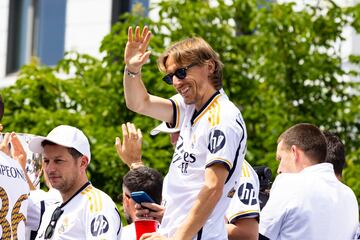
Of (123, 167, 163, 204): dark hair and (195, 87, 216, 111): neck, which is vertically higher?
(195, 87, 216, 111): neck

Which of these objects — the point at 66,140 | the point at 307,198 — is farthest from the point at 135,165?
the point at 307,198

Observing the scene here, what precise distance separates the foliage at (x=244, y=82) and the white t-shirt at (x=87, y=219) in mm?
4285

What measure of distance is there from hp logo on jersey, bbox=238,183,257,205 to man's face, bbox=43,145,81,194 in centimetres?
104

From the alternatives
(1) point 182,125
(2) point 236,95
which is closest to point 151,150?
(2) point 236,95

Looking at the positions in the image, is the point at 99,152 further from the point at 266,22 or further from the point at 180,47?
the point at 180,47

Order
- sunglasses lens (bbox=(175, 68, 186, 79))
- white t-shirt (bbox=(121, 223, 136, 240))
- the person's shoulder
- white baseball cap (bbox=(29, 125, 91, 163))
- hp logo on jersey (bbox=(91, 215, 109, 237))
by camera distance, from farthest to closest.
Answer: white t-shirt (bbox=(121, 223, 136, 240)) → white baseball cap (bbox=(29, 125, 91, 163)) → the person's shoulder → hp logo on jersey (bbox=(91, 215, 109, 237)) → sunglasses lens (bbox=(175, 68, 186, 79))

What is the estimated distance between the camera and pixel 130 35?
6.18 metres

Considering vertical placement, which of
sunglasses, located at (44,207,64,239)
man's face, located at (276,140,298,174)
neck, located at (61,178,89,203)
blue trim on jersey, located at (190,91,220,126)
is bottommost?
sunglasses, located at (44,207,64,239)

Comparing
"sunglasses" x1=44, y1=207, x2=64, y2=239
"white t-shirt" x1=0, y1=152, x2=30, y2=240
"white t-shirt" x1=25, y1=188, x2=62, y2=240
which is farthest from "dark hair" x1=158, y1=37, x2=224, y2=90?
"white t-shirt" x1=25, y1=188, x2=62, y2=240

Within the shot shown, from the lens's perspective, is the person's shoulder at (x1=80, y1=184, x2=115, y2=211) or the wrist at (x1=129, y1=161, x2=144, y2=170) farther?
the wrist at (x1=129, y1=161, x2=144, y2=170)

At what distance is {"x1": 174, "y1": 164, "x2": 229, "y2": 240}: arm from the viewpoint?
568 centimetres

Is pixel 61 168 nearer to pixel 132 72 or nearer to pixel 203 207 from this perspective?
pixel 132 72

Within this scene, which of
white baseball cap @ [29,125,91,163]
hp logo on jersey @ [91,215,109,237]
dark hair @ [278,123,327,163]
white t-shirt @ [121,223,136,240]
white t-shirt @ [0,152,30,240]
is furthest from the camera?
dark hair @ [278,123,327,163]

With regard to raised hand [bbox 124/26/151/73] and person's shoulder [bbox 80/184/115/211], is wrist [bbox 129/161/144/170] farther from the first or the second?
raised hand [bbox 124/26/151/73]
